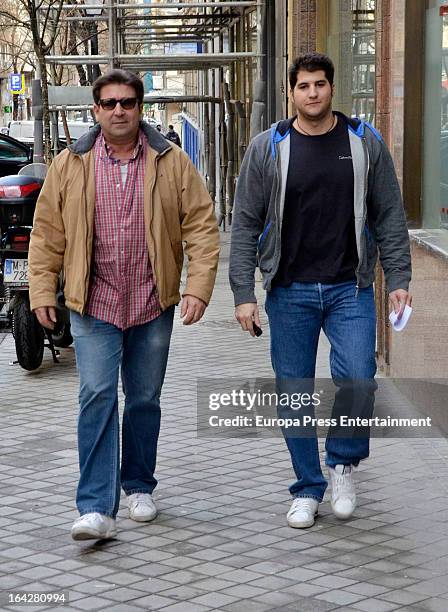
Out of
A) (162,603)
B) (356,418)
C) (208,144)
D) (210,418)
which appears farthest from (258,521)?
(208,144)

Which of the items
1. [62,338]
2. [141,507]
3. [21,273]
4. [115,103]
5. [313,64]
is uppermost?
[313,64]

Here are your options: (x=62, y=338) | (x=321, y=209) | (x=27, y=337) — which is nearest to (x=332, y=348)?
(x=321, y=209)

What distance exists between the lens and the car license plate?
9.51 metres

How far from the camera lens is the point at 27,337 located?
30.4 feet

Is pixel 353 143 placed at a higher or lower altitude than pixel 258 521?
higher

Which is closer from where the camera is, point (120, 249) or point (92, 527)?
point (92, 527)

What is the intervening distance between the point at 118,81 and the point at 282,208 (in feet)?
2.68

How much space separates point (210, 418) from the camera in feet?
25.0

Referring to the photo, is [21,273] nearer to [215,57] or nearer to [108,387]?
[108,387]

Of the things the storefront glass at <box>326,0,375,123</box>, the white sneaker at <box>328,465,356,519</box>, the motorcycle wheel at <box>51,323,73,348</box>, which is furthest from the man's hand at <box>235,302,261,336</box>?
the motorcycle wheel at <box>51,323,73,348</box>

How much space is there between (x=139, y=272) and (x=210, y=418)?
8.13 ft

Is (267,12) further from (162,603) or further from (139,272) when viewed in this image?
(162,603)

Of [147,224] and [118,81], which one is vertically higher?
[118,81]

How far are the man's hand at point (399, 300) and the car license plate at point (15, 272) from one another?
4.59 meters
